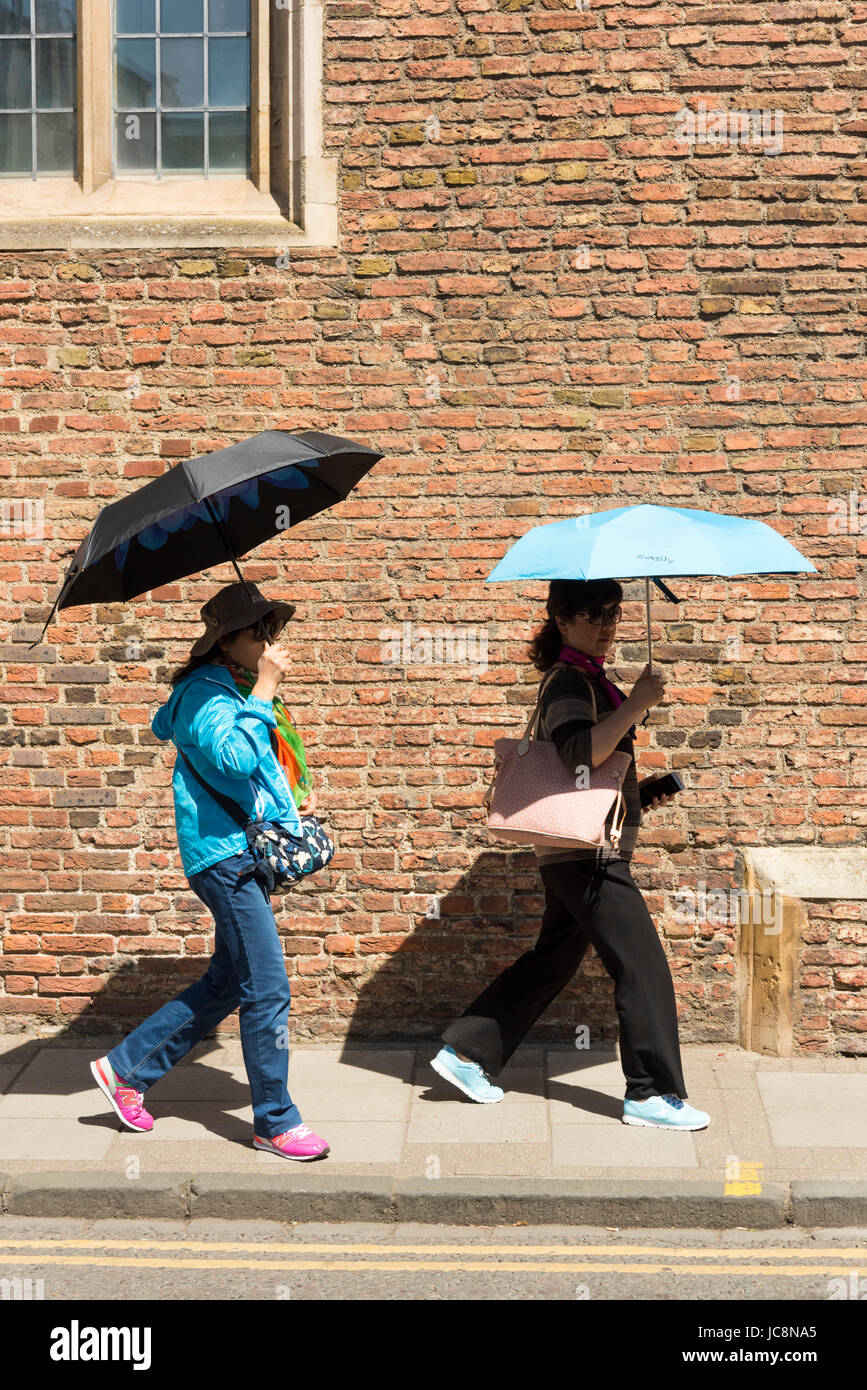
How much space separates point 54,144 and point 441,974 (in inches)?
171

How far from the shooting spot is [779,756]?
6789 mm

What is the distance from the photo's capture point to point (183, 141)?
730 cm

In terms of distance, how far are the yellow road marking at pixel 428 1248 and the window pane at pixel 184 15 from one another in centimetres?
541

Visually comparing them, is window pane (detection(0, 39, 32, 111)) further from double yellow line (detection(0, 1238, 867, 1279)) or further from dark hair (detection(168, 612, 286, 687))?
double yellow line (detection(0, 1238, 867, 1279))

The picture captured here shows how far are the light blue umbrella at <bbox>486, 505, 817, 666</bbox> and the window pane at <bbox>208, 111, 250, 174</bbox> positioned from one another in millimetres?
2806

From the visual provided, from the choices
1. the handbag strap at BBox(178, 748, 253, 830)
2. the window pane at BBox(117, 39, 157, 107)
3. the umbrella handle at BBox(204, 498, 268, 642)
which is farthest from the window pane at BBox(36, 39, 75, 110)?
the handbag strap at BBox(178, 748, 253, 830)

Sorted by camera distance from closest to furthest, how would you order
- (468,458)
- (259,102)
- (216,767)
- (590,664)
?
(216,767) → (590,664) → (468,458) → (259,102)

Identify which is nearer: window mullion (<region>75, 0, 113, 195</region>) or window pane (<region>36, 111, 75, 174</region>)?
window mullion (<region>75, 0, 113, 195</region>)

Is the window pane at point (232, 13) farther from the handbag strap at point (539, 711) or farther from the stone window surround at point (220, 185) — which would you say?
the handbag strap at point (539, 711)

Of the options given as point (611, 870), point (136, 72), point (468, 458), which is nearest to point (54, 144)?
point (136, 72)

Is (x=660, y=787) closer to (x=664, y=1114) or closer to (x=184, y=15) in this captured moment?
(x=664, y=1114)

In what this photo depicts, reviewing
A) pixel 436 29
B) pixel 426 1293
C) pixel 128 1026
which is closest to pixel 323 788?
pixel 128 1026

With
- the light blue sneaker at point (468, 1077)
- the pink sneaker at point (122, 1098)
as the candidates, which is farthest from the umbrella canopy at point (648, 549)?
the pink sneaker at point (122, 1098)

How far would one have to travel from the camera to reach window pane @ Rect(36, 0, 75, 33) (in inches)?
286
